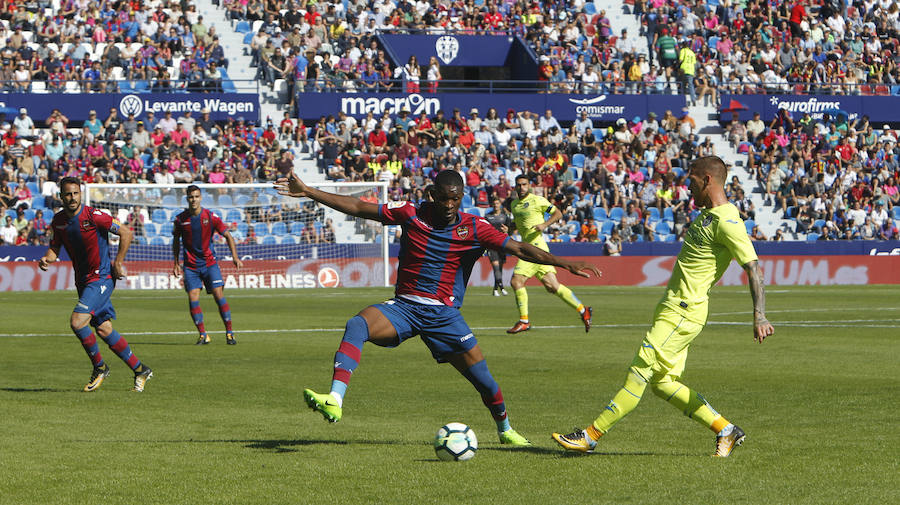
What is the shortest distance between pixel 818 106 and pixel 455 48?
13744 millimetres

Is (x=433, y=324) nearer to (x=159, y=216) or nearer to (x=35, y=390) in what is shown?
(x=35, y=390)

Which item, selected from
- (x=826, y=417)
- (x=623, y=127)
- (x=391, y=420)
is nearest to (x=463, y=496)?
(x=391, y=420)

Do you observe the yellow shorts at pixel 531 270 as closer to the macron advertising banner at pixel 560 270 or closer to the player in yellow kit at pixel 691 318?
the player in yellow kit at pixel 691 318

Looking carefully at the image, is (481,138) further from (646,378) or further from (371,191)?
(646,378)

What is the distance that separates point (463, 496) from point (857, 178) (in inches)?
1562

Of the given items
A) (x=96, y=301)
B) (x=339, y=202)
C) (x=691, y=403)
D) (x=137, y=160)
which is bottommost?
(x=137, y=160)

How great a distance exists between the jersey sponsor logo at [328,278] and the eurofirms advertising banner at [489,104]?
23.8 feet

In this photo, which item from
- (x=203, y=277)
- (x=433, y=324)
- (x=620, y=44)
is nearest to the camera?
(x=433, y=324)

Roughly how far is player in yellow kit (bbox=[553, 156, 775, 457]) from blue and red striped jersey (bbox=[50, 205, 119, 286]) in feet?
21.6

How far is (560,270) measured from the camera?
38.4 m

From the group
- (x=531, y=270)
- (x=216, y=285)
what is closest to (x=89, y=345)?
(x=216, y=285)

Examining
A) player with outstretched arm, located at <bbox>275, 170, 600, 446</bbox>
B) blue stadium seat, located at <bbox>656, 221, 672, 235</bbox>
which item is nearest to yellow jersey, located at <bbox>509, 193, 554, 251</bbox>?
player with outstretched arm, located at <bbox>275, 170, 600, 446</bbox>

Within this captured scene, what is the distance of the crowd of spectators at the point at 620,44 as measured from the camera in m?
44.3

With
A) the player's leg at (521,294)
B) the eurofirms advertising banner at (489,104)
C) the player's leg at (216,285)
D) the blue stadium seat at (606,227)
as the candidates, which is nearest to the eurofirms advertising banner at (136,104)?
the eurofirms advertising banner at (489,104)
